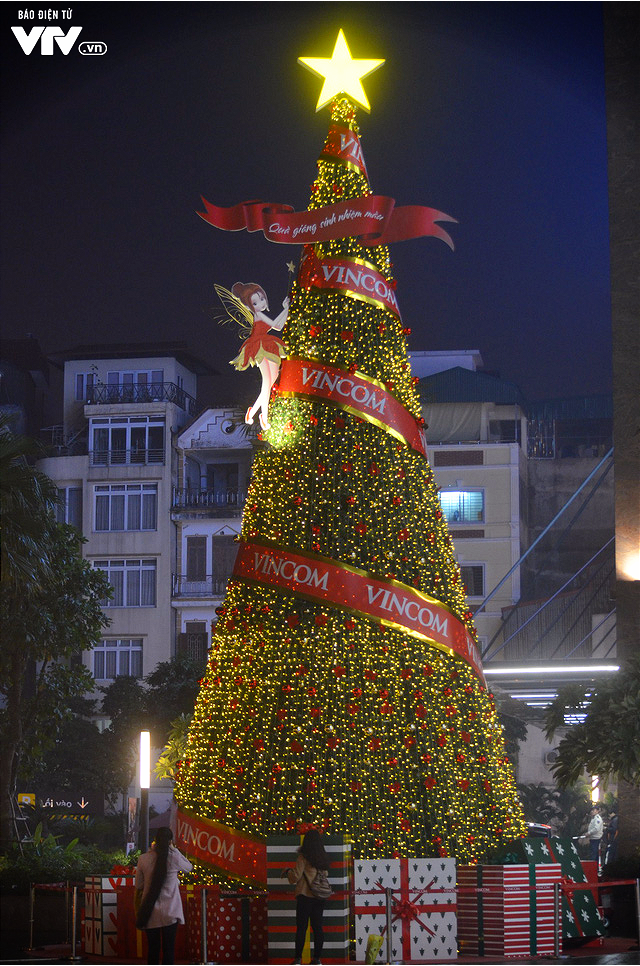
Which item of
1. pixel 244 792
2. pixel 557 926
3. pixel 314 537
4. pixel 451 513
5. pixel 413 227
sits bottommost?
pixel 557 926

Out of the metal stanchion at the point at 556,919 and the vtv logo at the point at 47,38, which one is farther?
the vtv logo at the point at 47,38

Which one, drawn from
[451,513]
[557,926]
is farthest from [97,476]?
[557,926]

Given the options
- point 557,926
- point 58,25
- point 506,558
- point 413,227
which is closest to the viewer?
point 557,926

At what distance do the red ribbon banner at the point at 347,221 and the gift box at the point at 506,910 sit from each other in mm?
6948

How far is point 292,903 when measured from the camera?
40.3ft

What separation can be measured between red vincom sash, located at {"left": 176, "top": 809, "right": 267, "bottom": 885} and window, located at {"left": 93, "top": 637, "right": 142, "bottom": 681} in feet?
121

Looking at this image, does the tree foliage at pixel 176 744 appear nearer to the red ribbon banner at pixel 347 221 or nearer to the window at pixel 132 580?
the red ribbon banner at pixel 347 221

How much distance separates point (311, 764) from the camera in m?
12.9

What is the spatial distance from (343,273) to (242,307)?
Result: 156 cm

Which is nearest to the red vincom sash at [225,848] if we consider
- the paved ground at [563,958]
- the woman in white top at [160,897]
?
the paved ground at [563,958]

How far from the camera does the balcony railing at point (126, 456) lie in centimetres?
5222

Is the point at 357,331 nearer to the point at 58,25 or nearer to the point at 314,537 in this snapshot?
the point at 314,537

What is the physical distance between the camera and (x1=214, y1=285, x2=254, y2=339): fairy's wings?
15531mm

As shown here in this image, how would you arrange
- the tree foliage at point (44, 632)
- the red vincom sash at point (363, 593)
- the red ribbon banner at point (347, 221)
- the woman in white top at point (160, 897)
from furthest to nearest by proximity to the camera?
the tree foliage at point (44, 632) → the red ribbon banner at point (347, 221) → the red vincom sash at point (363, 593) → the woman in white top at point (160, 897)
